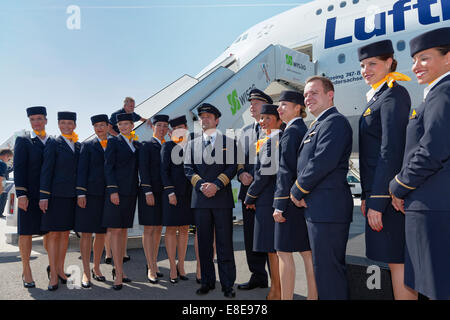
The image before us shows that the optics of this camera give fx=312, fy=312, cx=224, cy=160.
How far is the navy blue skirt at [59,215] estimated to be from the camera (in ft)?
11.7

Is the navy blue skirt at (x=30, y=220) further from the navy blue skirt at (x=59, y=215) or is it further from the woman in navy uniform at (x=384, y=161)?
the woman in navy uniform at (x=384, y=161)

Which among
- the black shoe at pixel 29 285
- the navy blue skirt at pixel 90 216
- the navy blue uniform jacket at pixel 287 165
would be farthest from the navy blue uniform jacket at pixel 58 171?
the navy blue uniform jacket at pixel 287 165

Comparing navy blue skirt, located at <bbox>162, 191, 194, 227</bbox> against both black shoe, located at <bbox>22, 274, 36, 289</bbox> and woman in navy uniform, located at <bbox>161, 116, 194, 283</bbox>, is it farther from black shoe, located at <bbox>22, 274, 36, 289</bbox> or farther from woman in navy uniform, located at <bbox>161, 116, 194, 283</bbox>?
black shoe, located at <bbox>22, 274, 36, 289</bbox>

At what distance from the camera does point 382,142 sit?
6.62ft

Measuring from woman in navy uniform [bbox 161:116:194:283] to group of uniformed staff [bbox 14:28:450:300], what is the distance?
1cm

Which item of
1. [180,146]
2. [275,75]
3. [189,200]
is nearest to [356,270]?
[189,200]

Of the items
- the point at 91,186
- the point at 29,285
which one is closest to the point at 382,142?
the point at 91,186

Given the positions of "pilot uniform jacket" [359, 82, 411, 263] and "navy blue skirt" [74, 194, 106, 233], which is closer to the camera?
"pilot uniform jacket" [359, 82, 411, 263]

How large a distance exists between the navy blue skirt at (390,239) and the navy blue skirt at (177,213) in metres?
2.27

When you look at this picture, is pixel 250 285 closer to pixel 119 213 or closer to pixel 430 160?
pixel 119 213

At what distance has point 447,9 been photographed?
702cm

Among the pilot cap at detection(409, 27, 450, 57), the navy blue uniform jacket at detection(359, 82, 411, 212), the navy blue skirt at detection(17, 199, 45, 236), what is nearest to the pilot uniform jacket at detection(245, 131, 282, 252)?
the navy blue uniform jacket at detection(359, 82, 411, 212)

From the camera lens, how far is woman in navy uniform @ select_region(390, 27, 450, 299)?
64.6 inches

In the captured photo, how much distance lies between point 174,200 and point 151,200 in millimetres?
310
